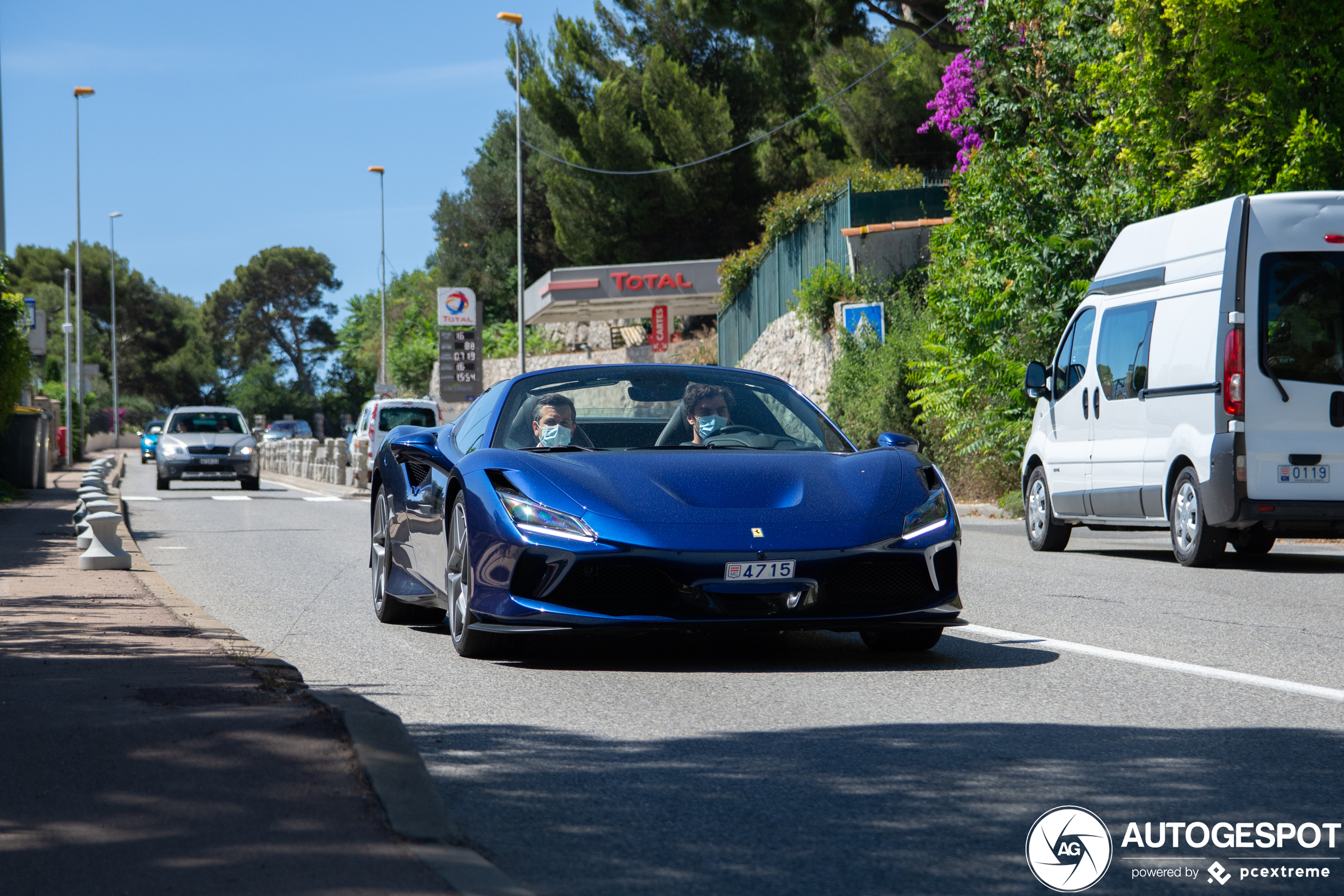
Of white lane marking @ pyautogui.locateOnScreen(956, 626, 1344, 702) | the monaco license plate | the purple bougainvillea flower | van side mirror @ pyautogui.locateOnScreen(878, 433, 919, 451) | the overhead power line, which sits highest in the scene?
the overhead power line

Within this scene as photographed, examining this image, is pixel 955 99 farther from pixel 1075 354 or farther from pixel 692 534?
pixel 692 534

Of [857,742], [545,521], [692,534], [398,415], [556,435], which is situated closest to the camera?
[857,742]

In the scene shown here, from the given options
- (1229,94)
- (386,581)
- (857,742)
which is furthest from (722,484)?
(1229,94)

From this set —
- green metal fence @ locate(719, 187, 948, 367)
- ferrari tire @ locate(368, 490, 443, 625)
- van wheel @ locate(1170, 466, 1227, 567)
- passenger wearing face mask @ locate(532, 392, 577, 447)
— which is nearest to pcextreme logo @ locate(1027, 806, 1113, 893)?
passenger wearing face mask @ locate(532, 392, 577, 447)

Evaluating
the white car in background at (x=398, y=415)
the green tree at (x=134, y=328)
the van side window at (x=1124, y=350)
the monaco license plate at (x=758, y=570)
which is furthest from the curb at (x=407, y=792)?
the green tree at (x=134, y=328)

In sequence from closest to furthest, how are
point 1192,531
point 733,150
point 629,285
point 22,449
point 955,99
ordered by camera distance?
point 1192,531
point 22,449
point 955,99
point 629,285
point 733,150

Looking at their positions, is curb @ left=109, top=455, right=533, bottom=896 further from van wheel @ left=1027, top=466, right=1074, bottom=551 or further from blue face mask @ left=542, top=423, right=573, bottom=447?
van wheel @ left=1027, top=466, right=1074, bottom=551

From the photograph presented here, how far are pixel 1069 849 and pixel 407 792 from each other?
1.66 metres

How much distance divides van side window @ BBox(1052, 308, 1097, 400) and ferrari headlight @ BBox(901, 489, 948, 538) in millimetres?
7045

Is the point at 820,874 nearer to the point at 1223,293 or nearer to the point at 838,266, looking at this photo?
the point at 1223,293

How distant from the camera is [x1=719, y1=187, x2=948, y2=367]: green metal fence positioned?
28.5 m

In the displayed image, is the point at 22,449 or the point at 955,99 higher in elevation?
the point at 955,99

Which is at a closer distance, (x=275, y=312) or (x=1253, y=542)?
(x=1253, y=542)

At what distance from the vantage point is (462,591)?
22.6ft
